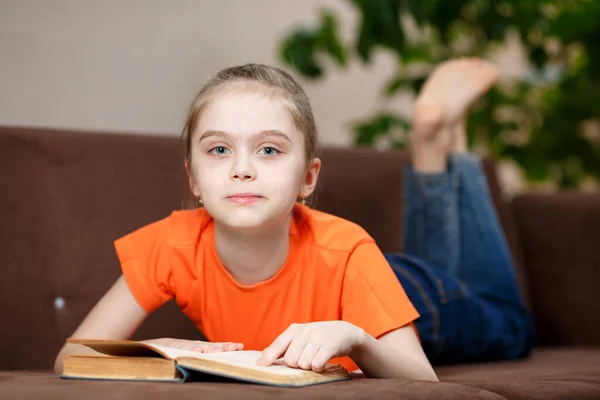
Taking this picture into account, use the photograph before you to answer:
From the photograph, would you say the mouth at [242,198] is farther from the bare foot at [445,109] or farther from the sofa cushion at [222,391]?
the bare foot at [445,109]

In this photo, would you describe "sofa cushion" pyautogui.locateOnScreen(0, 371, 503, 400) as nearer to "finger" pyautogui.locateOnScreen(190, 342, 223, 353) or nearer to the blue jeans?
"finger" pyautogui.locateOnScreen(190, 342, 223, 353)

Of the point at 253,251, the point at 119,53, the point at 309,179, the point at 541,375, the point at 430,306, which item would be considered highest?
the point at 119,53

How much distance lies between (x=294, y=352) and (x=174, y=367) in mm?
134

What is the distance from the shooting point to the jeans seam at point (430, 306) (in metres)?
1.52

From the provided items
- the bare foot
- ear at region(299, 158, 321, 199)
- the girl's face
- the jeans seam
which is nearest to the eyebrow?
the girl's face

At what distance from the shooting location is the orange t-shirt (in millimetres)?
1192

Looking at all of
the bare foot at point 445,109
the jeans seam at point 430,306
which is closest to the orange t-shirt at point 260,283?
the jeans seam at point 430,306

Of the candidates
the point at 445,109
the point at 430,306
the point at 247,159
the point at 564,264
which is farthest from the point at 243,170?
the point at 564,264

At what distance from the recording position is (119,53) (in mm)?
2305

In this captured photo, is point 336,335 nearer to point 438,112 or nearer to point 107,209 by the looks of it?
point 107,209

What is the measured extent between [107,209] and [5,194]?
0.17m

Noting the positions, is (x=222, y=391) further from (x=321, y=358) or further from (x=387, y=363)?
(x=387, y=363)

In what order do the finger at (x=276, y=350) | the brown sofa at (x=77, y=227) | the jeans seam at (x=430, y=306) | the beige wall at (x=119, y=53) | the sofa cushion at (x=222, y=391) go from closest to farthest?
1. the sofa cushion at (x=222, y=391)
2. the finger at (x=276, y=350)
3. the brown sofa at (x=77, y=227)
4. the jeans seam at (x=430, y=306)
5. the beige wall at (x=119, y=53)

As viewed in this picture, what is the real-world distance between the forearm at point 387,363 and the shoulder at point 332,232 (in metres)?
0.19
